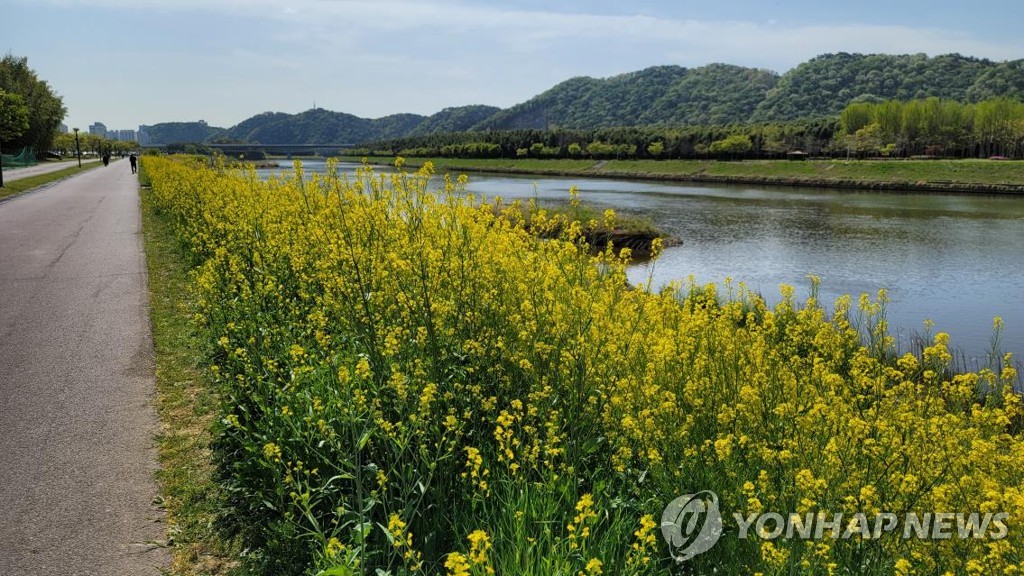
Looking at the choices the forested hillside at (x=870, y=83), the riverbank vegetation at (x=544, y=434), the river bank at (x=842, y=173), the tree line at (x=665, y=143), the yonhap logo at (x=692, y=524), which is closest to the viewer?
the riverbank vegetation at (x=544, y=434)

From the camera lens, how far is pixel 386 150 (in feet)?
537

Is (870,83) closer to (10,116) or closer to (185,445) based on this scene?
(10,116)

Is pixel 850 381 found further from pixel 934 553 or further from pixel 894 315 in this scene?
pixel 894 315

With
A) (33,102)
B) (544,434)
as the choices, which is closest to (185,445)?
(544,434)

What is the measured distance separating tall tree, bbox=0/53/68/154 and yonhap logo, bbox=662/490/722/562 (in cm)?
7767

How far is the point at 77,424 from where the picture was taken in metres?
5.89

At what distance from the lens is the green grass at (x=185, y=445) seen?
13.8 feet

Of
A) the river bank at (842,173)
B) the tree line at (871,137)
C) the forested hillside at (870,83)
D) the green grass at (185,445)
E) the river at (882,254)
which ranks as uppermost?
the forested hillside at (870,83)

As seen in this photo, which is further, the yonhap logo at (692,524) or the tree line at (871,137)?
the tree line at (871,137)

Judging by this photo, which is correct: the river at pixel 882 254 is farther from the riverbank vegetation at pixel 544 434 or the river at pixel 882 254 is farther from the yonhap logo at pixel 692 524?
the yonhap logo at pixel 692 524

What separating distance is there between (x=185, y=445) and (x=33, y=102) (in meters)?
81.8

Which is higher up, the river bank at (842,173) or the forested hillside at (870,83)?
the forested hillside at (870,83)

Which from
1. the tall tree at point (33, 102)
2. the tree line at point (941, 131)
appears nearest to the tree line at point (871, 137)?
the tree line at point (941, 131)

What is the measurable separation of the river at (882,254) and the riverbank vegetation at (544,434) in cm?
585
